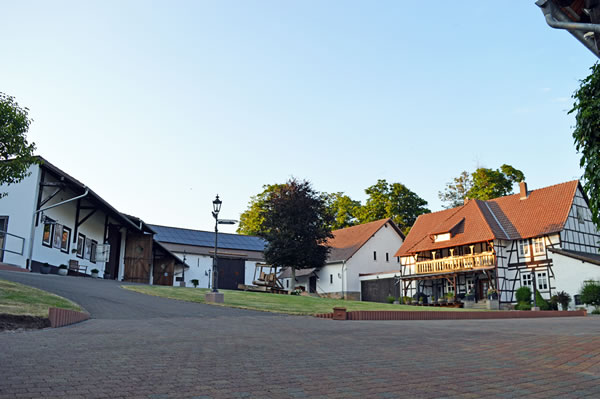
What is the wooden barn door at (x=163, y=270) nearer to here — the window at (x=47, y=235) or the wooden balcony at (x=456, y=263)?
the window at (x=47, y=235)

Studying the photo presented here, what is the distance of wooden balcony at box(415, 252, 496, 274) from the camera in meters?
38.2

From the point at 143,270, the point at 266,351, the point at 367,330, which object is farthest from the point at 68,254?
the point at 266,351

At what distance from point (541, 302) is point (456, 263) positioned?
689 cm

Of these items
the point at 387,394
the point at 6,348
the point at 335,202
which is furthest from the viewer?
the point at 335,202

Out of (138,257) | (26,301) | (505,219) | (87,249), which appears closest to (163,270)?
(138,257)

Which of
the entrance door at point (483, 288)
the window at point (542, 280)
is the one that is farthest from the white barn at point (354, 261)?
the window at point (542, 280)

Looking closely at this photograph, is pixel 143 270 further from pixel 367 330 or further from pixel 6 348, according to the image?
pixel 6 348

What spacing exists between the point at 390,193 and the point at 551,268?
25.8 metres

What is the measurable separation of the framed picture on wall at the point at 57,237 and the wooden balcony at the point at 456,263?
88.1 feet

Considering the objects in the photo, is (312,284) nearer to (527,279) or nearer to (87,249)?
(527,279)

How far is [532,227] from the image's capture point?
37.8m

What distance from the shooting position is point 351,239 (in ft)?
164

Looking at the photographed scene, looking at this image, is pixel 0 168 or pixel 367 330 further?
pixel 0 168

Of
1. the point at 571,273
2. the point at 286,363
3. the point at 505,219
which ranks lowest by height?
the point at 286,363
